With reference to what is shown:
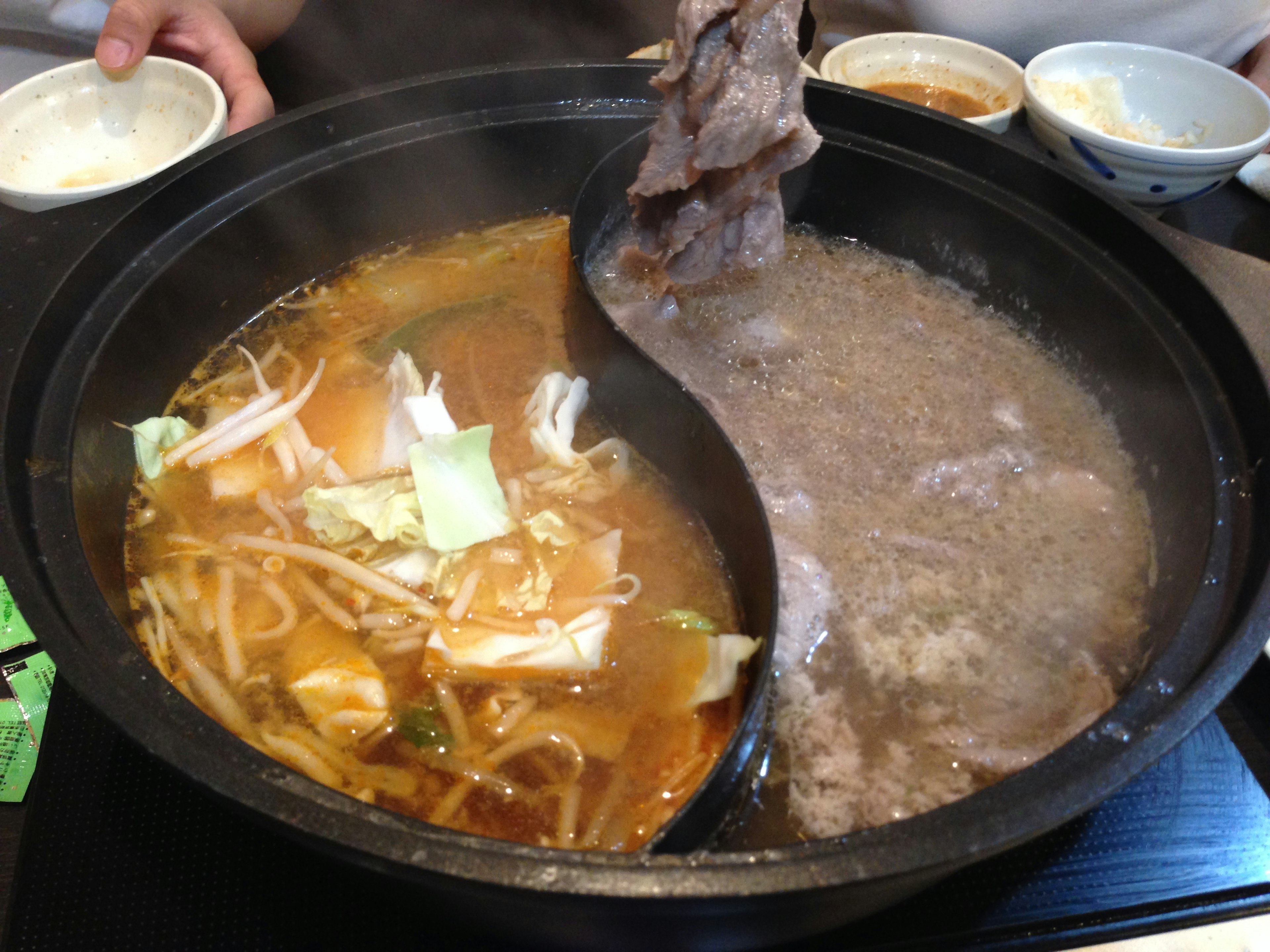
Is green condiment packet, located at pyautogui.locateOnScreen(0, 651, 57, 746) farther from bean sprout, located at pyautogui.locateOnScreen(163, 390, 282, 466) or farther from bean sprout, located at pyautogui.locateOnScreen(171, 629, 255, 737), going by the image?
bean sprout, located at pyautogui.locateOnScreen(163, 390, 282, 466)

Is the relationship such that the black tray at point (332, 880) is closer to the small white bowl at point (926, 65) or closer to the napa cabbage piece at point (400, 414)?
the napa cabbage piece at point (400, 414)

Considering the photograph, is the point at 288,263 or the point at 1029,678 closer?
the point at 1029,678

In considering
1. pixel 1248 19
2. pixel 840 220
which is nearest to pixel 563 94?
pixel 840 220

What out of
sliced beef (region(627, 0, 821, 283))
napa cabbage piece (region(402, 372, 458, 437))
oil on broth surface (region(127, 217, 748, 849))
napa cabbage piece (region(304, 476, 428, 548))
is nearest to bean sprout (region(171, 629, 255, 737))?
oil on broth surface (region(127, 217, 748, 849))

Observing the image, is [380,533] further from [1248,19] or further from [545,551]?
[1248,19]

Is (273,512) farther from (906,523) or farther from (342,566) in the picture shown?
(906,523)

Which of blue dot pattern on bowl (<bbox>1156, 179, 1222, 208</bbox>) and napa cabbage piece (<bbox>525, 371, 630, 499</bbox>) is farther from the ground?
blue dot pattern on bowl (<bbox>1156, 179, 1222, 208</bbox>)
